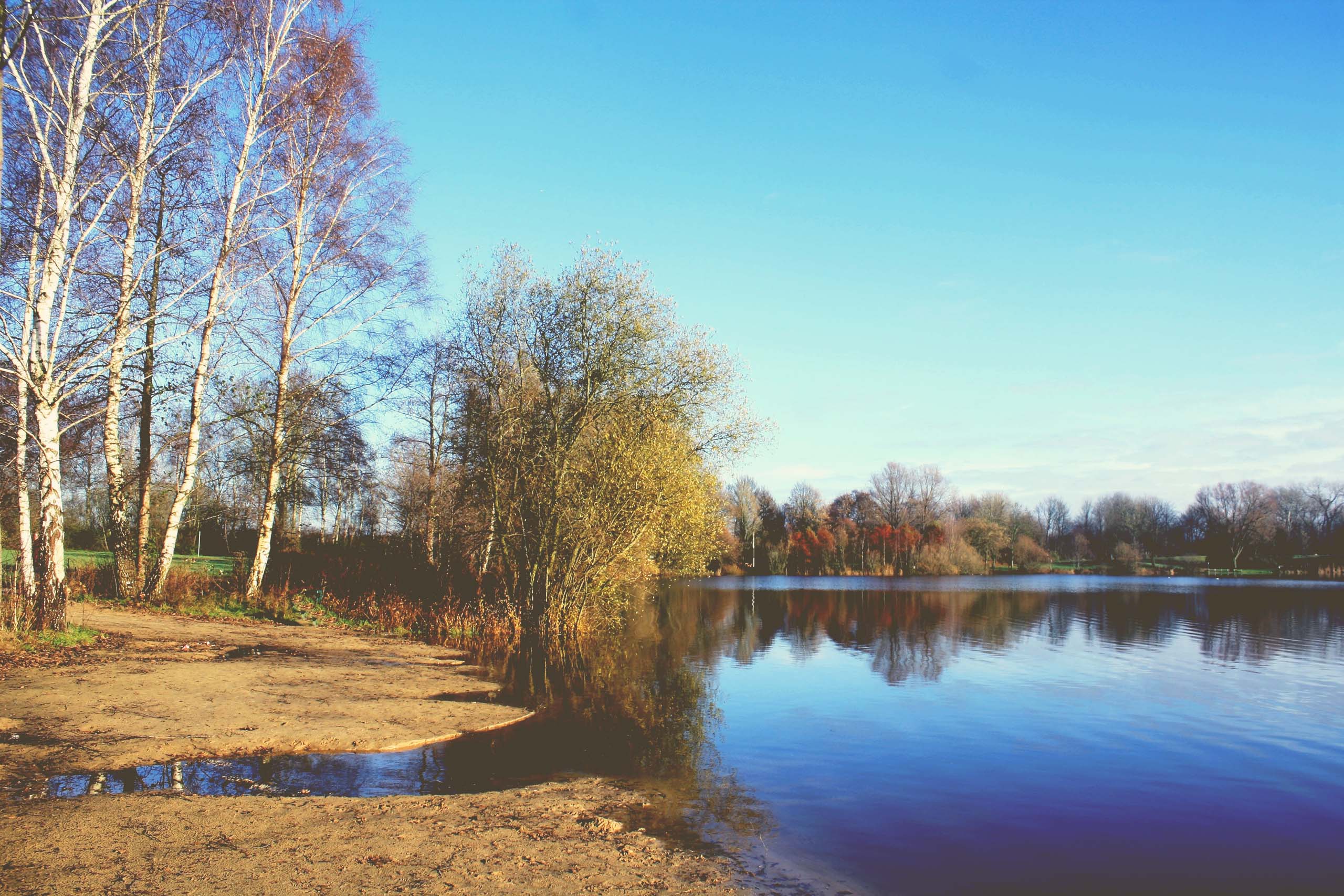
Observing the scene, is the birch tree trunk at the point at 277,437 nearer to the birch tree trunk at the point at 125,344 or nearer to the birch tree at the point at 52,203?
the birch tree trunk at the point at 125,344

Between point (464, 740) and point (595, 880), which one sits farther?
point (464, 740)

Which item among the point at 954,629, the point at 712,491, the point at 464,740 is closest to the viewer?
the point at 464,740

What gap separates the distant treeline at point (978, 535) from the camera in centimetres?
8688

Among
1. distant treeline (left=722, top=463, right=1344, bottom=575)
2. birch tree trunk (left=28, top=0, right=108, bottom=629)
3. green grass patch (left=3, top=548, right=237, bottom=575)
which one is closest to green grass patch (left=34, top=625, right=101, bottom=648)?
birch tree trunk (left=28, top=0, right=108, bottom=629)

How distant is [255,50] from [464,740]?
661 inches

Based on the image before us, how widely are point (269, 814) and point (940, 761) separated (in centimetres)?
882

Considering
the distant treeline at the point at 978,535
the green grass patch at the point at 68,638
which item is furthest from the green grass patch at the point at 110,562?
the distant treeline at the point at 978,535

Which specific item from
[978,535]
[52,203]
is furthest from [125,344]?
[978,535]

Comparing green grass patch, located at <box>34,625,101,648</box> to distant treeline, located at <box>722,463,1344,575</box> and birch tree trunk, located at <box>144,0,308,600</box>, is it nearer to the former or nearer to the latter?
birch tree trunk, located at <box>144,0,308,600</box>

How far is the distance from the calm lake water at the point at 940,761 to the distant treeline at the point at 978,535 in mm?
51688

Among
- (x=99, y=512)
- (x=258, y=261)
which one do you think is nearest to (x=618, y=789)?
(x=258, y=261)

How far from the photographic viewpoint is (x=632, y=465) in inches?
803

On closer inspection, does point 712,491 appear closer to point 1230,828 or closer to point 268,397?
point 268,397

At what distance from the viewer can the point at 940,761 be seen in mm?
11500
